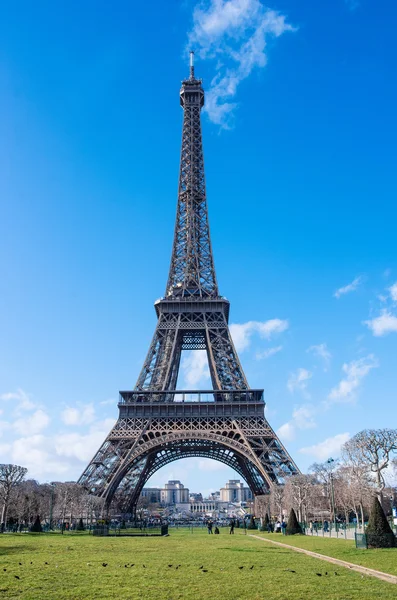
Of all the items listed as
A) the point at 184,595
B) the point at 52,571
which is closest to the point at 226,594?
the point at 184,595

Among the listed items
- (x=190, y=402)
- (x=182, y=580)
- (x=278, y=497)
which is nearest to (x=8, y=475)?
(x=190, y=402)

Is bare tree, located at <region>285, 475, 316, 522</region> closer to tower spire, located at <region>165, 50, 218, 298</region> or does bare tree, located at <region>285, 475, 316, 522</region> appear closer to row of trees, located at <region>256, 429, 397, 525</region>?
row of trees, located at <region>256, 429, 397, 525</region>

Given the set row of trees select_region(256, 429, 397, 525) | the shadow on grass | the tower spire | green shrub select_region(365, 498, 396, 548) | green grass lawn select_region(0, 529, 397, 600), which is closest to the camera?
green grass lawn select_region(0, 529, 397, 600)

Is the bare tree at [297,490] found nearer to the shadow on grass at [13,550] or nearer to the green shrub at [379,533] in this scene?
the green shrub at [379,533]

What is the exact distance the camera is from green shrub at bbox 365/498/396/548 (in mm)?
26797

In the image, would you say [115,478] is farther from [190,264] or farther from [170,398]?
[190,264]

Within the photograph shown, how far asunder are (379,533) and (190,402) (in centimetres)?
4103

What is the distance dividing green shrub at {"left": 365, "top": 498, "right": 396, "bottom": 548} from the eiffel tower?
3232cm

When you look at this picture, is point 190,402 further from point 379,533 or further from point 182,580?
point 182,580

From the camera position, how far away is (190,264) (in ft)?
266

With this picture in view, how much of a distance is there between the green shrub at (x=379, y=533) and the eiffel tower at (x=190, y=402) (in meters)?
32.3

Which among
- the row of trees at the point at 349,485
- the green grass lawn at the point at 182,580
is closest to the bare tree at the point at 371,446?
the row of trees at the point at 349,485

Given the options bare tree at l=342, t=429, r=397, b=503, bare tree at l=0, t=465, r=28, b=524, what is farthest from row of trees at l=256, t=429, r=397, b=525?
bare tree at l=0, t=465, r=28, b=524

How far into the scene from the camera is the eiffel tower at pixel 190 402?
61.9m
